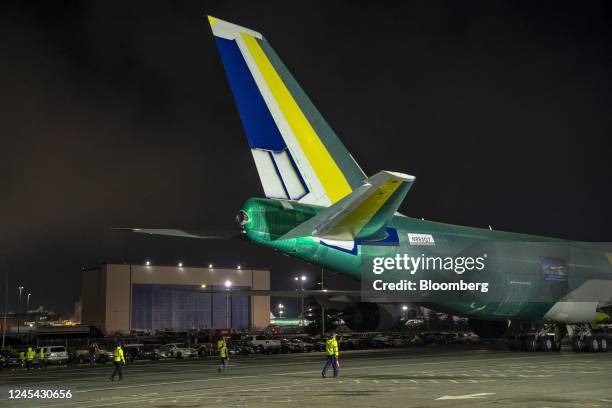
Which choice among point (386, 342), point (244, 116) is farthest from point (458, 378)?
point (386, 342)

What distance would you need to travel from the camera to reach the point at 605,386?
57.5 ft

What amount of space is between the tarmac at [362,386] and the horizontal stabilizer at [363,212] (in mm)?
4250

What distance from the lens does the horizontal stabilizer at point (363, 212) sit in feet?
47.3

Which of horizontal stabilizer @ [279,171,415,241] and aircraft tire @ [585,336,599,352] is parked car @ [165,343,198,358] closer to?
aircraft tire @ [585,336,599,352]

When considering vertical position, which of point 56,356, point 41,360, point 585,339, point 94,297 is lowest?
point 41,360

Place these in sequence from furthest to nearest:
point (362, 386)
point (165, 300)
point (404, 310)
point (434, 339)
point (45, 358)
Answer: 1. point (165, 300)
2. point (434, 339)
3. point (45, 358)
4. point (404, 310)
5. point (362, 386)

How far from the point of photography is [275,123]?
2023 centimetres

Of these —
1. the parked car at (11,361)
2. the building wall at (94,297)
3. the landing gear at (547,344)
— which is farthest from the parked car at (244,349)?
the building wall at (94,297)

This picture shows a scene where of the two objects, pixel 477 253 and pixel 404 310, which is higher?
pixel 477 253

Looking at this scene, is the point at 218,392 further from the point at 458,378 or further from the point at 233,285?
the point at 233,285

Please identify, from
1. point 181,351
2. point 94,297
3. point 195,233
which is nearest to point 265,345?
point 181,351

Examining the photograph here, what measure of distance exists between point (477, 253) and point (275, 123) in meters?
12.0

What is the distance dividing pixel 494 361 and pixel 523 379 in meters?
8.21

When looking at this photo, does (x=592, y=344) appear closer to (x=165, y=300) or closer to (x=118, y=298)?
(x=118, y=298)
